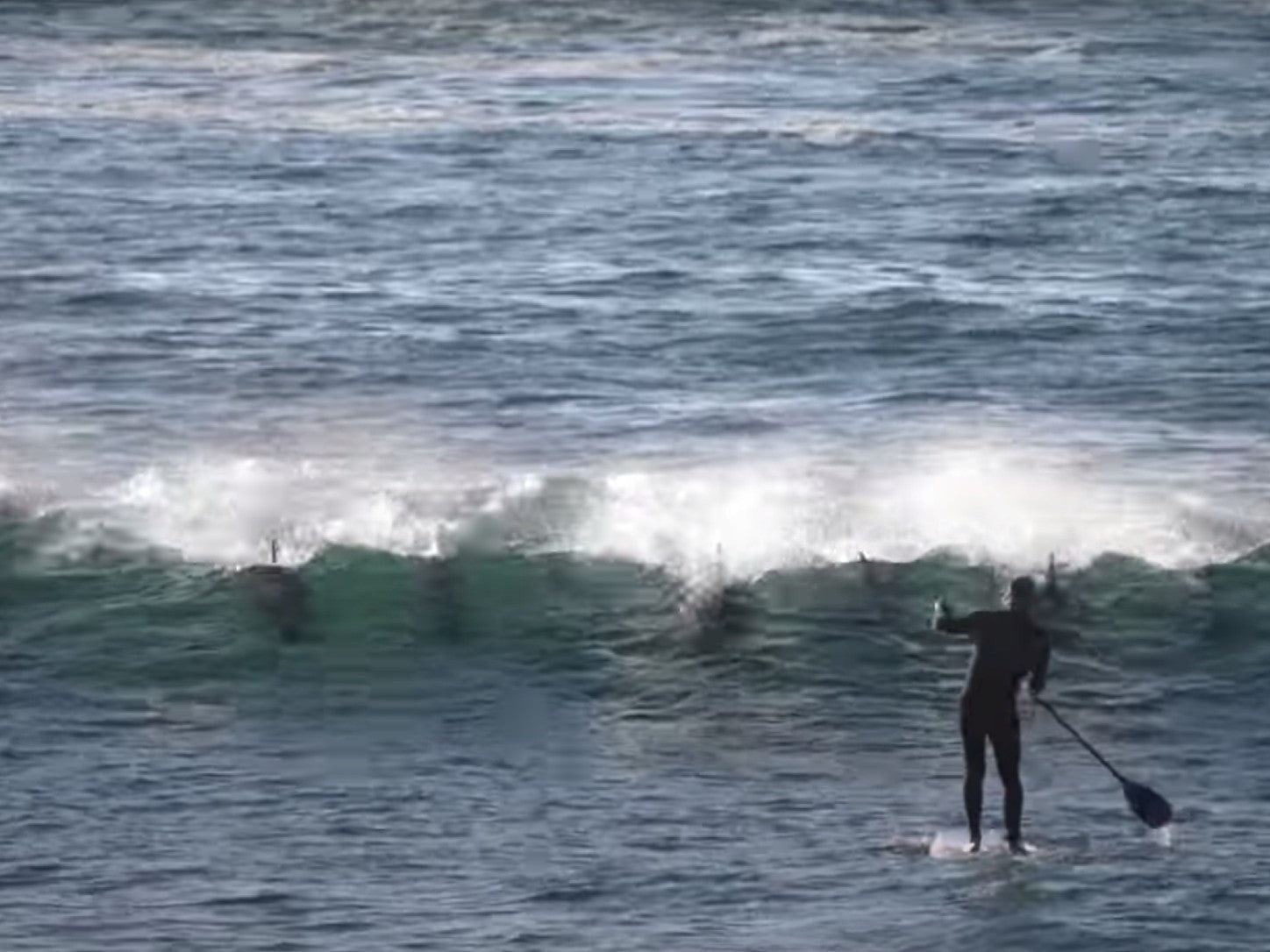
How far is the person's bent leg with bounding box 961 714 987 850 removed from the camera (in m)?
15.8

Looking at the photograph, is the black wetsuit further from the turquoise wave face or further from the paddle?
the turquoise wave face

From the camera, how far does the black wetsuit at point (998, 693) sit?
51.7 feet

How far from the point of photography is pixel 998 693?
15914 mm

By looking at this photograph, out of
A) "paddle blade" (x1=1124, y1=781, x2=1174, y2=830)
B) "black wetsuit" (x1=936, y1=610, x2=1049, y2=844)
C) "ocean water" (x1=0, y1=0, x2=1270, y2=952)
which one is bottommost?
"ocean water" (x1=0, y1=0, x2=1270, y2=952)

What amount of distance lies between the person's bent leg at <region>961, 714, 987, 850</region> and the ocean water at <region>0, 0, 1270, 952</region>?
0.30m

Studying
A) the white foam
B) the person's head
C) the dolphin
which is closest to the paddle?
the person's head

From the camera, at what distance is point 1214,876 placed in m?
15.2

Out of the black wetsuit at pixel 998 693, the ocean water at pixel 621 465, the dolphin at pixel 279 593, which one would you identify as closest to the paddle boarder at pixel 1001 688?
the black wetsuit at pixel 998 693

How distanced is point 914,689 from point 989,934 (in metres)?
5.09

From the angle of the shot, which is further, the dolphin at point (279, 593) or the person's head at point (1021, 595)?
the dolphin at point (279, 593)

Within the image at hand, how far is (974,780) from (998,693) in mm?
431

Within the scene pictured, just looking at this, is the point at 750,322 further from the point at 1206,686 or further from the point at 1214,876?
the point at 1214,876

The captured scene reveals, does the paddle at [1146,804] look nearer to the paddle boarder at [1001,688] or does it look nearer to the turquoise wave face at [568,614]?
the paddle boarder at [1001,688]

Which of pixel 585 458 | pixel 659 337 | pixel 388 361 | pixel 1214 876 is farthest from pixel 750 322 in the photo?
pixel 1214 876
